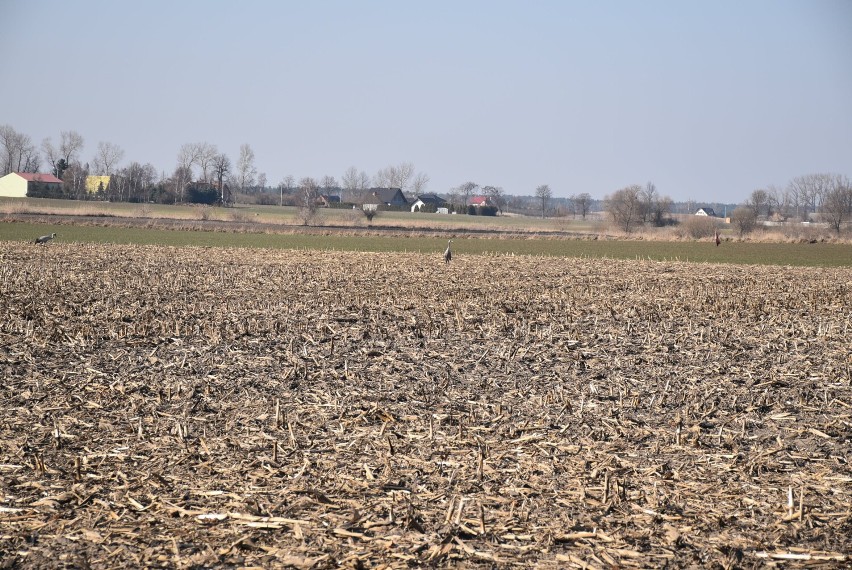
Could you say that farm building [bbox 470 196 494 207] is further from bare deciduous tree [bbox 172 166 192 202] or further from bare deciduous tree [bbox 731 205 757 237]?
bare deciduous tree [bbox 731 205 757 237]

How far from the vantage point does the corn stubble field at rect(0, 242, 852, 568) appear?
6504 millimetres

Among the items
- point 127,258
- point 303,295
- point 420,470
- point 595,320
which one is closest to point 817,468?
point 420,470

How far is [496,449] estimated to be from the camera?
8.80m

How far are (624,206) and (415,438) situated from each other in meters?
96.1

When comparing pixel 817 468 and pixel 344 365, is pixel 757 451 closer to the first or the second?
pixel 817 468

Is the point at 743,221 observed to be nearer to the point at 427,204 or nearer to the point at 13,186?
the point at 427,204

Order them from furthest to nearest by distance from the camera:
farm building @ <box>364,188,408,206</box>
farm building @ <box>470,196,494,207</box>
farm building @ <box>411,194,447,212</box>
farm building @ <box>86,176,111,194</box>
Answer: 1. farm building @ <box>470,196,494,207</box>
2. farm building @ <box>364,188,408,206</box>
3. farm building @ <box>411,194,447,212</box>
4. farm building @ <box>86,176,111,194</box>

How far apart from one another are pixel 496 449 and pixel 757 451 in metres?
2.60

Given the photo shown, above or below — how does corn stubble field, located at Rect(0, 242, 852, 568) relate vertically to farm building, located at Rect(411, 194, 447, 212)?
below

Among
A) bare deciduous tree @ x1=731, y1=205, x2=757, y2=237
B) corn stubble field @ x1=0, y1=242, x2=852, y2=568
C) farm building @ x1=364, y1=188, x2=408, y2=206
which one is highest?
farm building @ x1=364, y1=188, x2=408, y2=206

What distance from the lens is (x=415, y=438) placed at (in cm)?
913

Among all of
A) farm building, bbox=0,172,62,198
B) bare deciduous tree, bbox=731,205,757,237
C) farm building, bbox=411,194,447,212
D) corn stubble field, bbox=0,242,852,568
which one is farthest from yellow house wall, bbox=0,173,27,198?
corn stubble field, bbox=0,242,852,568

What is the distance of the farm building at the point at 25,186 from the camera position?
11975cm

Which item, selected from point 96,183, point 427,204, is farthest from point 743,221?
point 96,183
